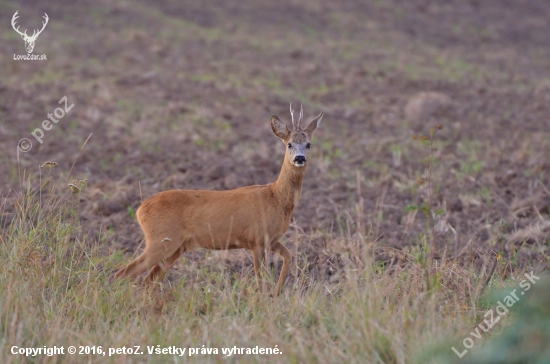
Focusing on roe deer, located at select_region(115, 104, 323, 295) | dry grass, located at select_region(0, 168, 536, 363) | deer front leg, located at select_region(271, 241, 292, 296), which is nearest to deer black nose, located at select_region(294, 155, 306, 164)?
roe deer, located at select_region(115, 104, 323, 295)

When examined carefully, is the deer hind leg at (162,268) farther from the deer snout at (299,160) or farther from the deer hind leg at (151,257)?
the deer snout at (299,160)

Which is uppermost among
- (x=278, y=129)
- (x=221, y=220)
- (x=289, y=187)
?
(x=278, y=129)

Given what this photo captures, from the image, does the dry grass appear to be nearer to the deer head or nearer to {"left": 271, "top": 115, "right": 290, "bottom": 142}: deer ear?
the deer head

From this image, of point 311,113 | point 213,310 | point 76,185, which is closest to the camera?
point 213,310

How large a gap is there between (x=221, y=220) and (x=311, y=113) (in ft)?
26.3

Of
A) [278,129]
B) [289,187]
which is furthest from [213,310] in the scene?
[278,129]

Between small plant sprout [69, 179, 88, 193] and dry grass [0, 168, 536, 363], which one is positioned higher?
small plant sprout [69, 179, 88, 193]

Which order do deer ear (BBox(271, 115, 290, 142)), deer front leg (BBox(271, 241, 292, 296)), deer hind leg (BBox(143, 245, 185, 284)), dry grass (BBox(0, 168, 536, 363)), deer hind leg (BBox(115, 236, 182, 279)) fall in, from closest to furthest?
dry grass (BBox(0, 168, 536, 363)) → deer front leg (BBox(271, 241, 292, 296)) → deer hind leg (BBox(115, 236, 182, 279)) → deer hind leg (BBox(143, 245, 185, 284)) → deer ear (BBox(271, 115, 290, 142))

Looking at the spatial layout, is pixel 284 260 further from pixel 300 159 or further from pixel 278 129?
pixel 278 129

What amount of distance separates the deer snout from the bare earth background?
0.59 m

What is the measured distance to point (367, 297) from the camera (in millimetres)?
5777

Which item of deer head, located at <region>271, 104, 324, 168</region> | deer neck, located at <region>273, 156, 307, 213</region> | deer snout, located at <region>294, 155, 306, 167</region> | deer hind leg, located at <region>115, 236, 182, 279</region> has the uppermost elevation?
deer head, located at <region>271, 104, 324, 168</region>

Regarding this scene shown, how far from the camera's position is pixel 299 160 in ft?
22.5

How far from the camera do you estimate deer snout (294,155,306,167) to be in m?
6.85
